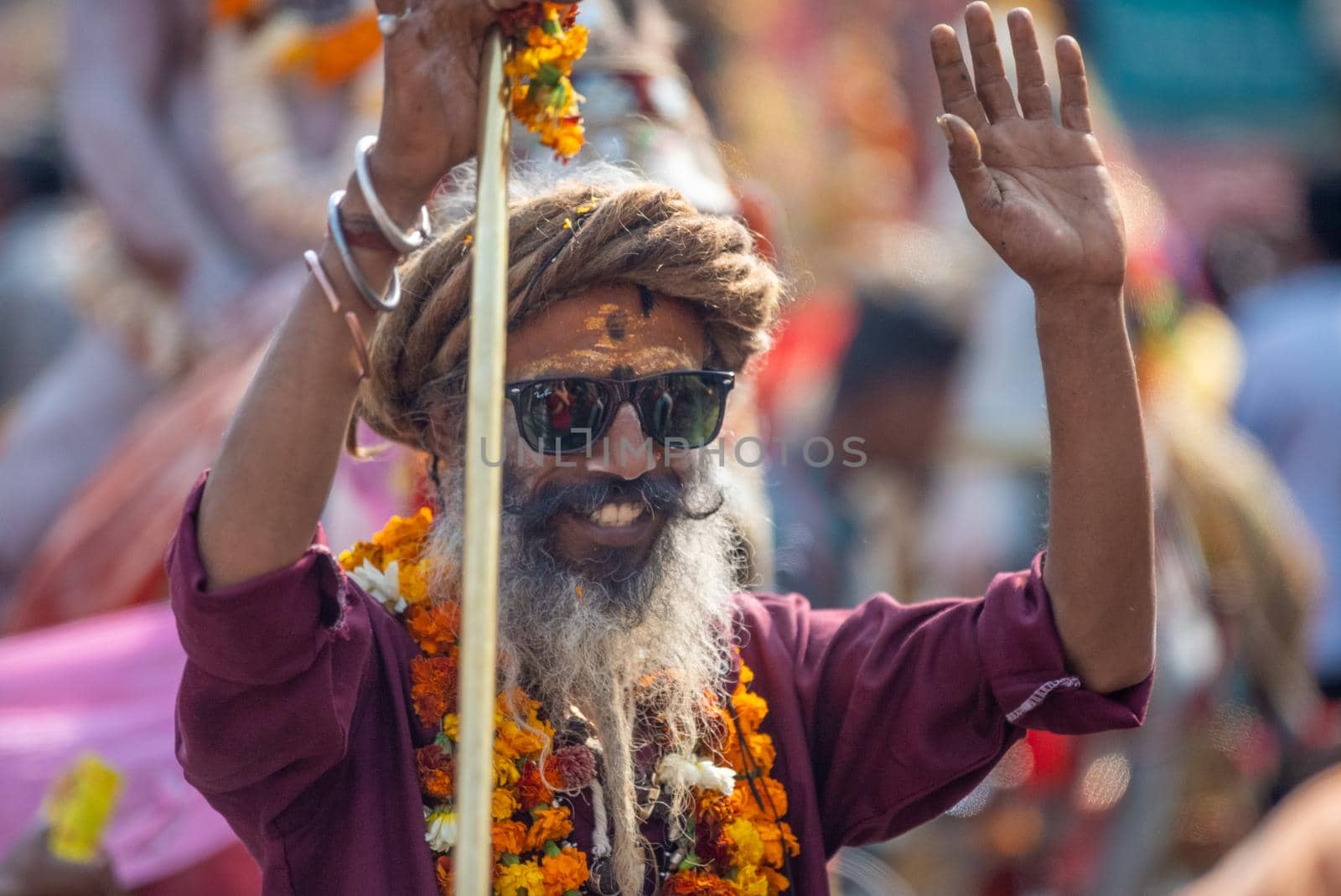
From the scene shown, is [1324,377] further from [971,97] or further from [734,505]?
[971,97]

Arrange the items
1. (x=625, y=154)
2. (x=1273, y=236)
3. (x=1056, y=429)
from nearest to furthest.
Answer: (x=1056, y=429) < (x=625, y=154) < (x=1273, y=236)

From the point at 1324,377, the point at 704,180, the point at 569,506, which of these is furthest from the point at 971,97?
the point at 1324,377

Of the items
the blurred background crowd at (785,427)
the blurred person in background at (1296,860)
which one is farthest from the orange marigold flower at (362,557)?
the blurred person in background at (1296,860)

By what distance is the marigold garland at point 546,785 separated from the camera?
2389mm

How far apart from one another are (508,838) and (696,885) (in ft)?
0.95

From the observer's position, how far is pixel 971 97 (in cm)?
238

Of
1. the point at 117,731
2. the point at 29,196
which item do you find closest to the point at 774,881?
the point at 117,731

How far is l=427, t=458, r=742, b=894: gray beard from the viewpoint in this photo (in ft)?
8.39

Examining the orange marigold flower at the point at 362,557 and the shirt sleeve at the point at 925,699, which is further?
the orange marigold flower at the point at 362,557

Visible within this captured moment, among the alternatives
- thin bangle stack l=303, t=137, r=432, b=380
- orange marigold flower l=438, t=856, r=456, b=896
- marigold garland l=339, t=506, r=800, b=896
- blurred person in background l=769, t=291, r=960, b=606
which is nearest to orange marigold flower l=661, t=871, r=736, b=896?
marigold garland l=339, t=506, r=800, b=896

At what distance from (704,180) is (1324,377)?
11.4ft

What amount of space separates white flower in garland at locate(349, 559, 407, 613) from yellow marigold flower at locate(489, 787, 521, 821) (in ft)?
1.08

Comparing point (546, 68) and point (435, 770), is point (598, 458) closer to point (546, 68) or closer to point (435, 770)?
point (435, 770)

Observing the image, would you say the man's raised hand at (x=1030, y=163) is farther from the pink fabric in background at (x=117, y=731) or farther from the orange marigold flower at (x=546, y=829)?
the pink fabric in background at (x=117, y=731)
